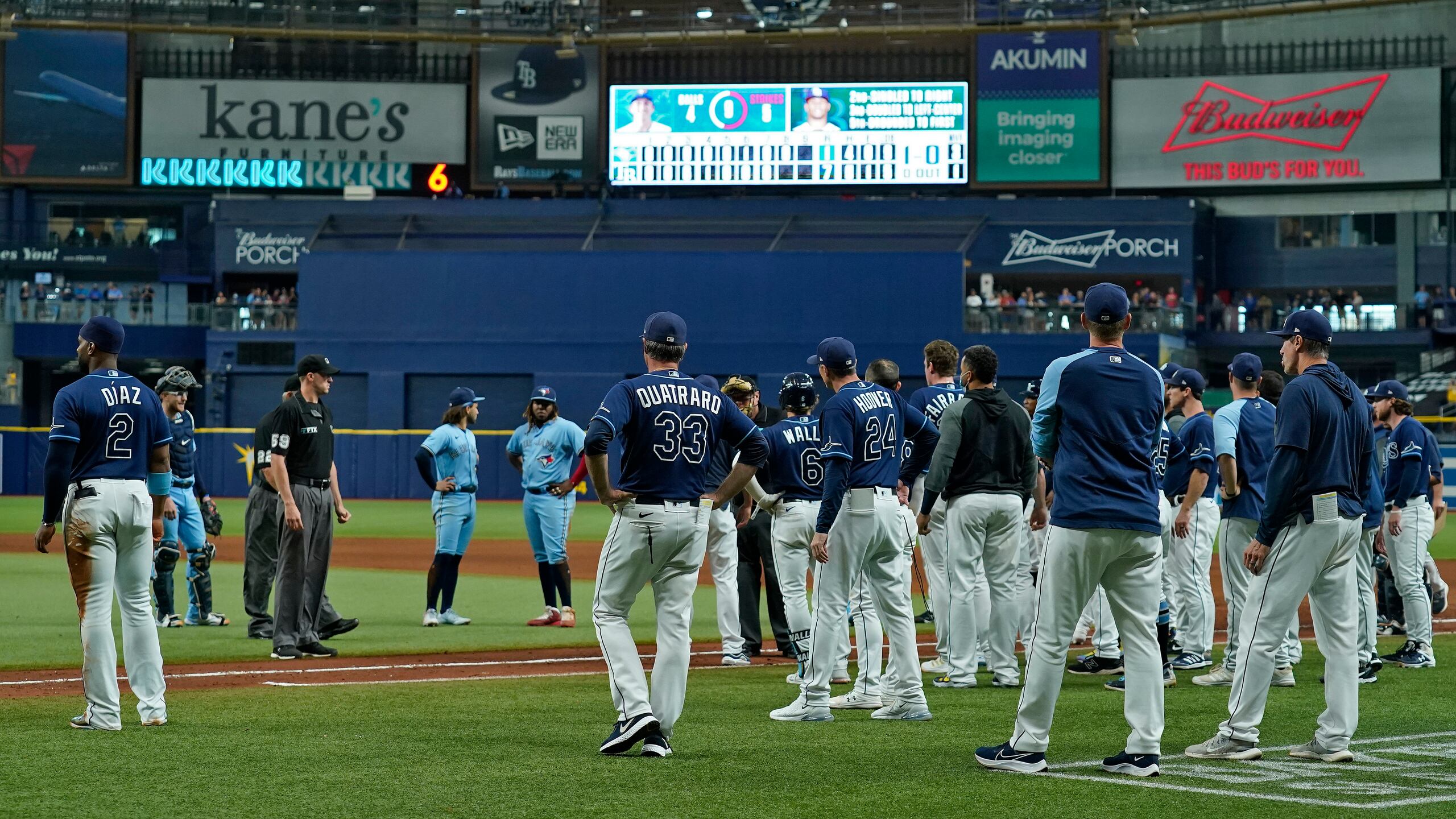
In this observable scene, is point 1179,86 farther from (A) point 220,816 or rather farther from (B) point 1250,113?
(A) point 220,816

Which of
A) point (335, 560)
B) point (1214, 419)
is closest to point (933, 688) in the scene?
point (1214, 419)

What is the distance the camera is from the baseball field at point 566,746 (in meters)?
6.05

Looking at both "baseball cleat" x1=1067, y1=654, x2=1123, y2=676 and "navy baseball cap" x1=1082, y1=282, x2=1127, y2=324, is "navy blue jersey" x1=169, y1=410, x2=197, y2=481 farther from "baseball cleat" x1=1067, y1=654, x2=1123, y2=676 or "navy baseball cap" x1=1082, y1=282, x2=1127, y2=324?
"navy baseball cap" x1=1082, y1=282, x2=1127, y2=324

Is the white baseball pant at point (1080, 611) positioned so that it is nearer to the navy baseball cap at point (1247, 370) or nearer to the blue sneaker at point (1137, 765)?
the blue sneaker at point (1137, 765)

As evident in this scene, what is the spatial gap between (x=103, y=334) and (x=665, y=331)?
306cm

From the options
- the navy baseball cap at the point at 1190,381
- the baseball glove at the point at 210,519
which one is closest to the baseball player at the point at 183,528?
the baseball glove at the point at 210,519

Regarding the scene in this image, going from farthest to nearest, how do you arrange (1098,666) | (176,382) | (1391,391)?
(176,382)
(1391,391)
(1098,666)

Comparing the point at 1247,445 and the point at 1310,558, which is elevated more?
the point at 1247,445

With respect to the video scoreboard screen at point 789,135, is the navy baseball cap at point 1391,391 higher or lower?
lower

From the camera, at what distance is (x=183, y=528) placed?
13.1 meters

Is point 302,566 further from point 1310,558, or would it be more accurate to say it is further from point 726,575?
point 1310,558

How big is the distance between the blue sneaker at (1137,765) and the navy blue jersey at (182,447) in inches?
342

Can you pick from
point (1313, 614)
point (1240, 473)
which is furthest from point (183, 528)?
point (1313, 614)

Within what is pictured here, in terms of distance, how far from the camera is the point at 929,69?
4928cm
